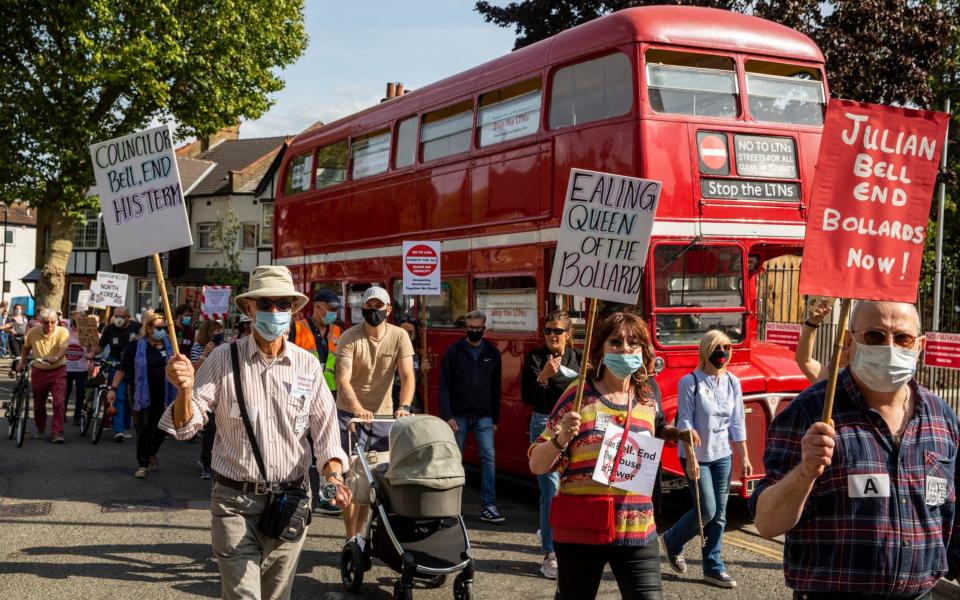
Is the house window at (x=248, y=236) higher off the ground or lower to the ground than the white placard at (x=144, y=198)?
higher

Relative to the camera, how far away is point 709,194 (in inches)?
356

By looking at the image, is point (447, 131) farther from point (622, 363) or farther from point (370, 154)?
point (622, 363)

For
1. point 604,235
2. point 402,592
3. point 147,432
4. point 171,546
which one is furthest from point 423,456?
point 147,432

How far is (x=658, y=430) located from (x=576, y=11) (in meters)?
17.6

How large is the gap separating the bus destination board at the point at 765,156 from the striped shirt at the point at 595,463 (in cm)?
526

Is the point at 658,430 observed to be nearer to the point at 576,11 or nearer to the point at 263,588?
the point at 263,588

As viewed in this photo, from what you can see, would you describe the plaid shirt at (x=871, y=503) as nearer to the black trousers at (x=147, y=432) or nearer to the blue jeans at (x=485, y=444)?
the blue jeans at (x=485, y=444)

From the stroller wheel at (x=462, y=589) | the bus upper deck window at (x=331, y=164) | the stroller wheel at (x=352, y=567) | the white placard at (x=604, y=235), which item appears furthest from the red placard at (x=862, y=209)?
the bus upper deck window at (x=331, y=164)

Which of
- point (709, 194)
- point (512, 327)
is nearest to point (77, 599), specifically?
point (512, 327)

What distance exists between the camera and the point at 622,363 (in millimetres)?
4410

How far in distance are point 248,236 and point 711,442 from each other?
41.2 meters

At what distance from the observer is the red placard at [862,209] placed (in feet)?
10.6

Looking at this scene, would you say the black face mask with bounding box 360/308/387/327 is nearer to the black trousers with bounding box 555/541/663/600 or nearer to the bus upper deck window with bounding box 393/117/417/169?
the black trousers with bounding box 555/541/663/600

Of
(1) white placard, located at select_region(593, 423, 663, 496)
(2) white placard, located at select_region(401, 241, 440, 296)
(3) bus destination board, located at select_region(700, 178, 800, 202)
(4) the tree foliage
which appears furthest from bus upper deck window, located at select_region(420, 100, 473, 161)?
(4) the tree foliage
